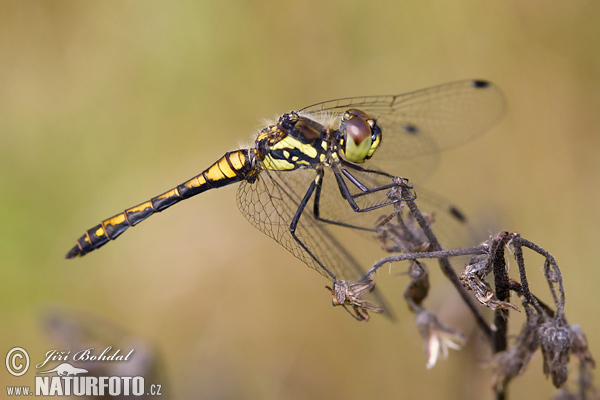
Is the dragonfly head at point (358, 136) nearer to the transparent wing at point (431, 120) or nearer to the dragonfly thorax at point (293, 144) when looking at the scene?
the dragonfly thorax at point (293, 144)

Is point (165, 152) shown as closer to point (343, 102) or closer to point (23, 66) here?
point (23, 66)

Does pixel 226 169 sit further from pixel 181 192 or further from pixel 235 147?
pixel 235 147

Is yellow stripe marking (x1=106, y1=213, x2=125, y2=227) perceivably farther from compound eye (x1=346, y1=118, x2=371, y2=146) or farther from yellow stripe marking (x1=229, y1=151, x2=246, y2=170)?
compound eye (x1=346, y1=118, x2=371, y2=146)

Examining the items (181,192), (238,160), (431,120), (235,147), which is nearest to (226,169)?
(238,160)

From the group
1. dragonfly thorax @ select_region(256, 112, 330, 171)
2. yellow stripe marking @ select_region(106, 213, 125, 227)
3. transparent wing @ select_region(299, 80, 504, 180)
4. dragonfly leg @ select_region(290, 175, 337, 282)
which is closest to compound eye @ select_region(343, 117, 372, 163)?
dragonfly thorax @ select_region(256, 112, 330, 171)

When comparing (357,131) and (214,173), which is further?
(214,173)

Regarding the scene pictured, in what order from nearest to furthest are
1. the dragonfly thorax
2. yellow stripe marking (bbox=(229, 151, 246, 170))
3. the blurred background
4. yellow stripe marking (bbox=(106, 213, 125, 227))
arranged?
the dragonfly thorax
yellow stripe marking (bbox=(229, 151, 246, 170))
yellow stripe marking (bbox=(106, 213, 125, 227))
the blurred background
